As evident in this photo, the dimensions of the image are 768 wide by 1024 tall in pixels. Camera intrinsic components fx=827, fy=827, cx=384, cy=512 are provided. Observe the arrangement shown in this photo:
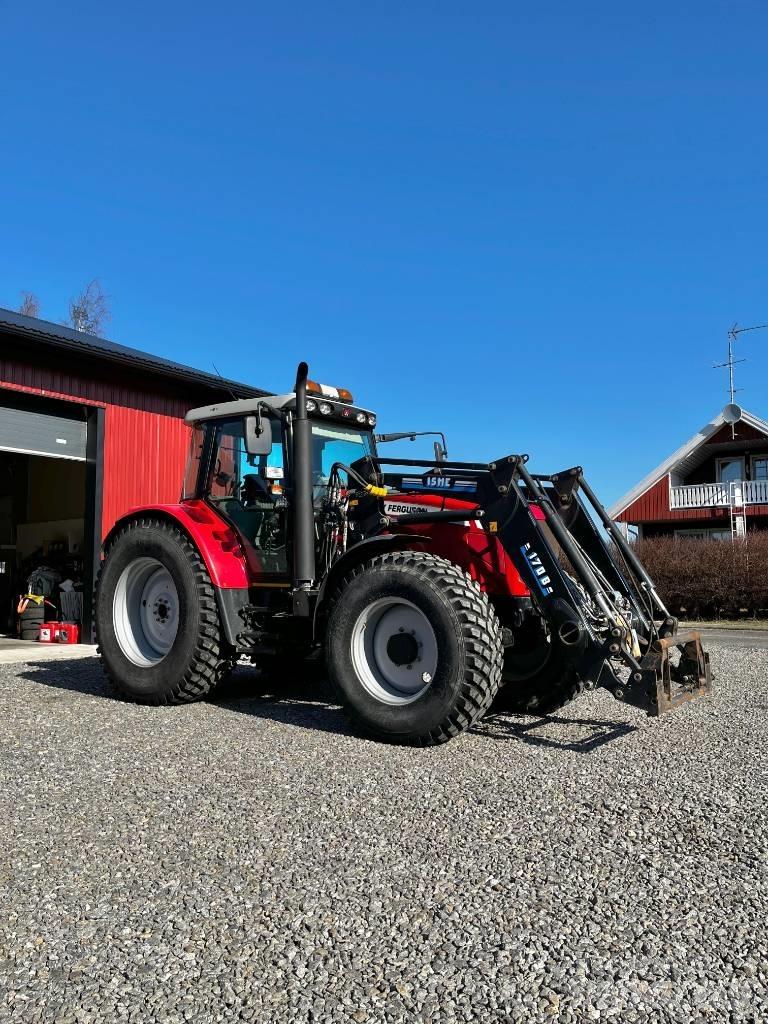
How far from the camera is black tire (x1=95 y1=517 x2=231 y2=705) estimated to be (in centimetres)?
629

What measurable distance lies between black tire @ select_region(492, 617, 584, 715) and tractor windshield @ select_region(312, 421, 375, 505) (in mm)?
1900

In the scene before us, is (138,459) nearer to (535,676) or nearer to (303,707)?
(303,707)

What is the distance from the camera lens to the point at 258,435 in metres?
6.09

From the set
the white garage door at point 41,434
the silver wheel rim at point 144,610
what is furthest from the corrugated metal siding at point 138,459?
the silver wheel rim at point 144,610

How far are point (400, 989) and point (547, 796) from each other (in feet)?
6.38

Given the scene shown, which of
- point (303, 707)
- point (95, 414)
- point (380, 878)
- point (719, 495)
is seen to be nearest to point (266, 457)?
point (303, 707)

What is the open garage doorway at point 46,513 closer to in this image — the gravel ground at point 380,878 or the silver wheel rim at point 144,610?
the silver wheel rim at point 144,610

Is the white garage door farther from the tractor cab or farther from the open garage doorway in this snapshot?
the tractor cab

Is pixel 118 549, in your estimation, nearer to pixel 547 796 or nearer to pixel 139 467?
pixel 547 796

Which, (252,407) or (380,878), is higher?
(252,407)

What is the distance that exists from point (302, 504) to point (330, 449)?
877 millimetres

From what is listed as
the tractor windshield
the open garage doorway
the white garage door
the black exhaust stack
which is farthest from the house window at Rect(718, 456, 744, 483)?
the black exhaust stack

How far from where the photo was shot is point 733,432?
31.5 metres

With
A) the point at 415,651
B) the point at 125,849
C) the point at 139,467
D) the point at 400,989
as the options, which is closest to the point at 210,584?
the point at 415,651
